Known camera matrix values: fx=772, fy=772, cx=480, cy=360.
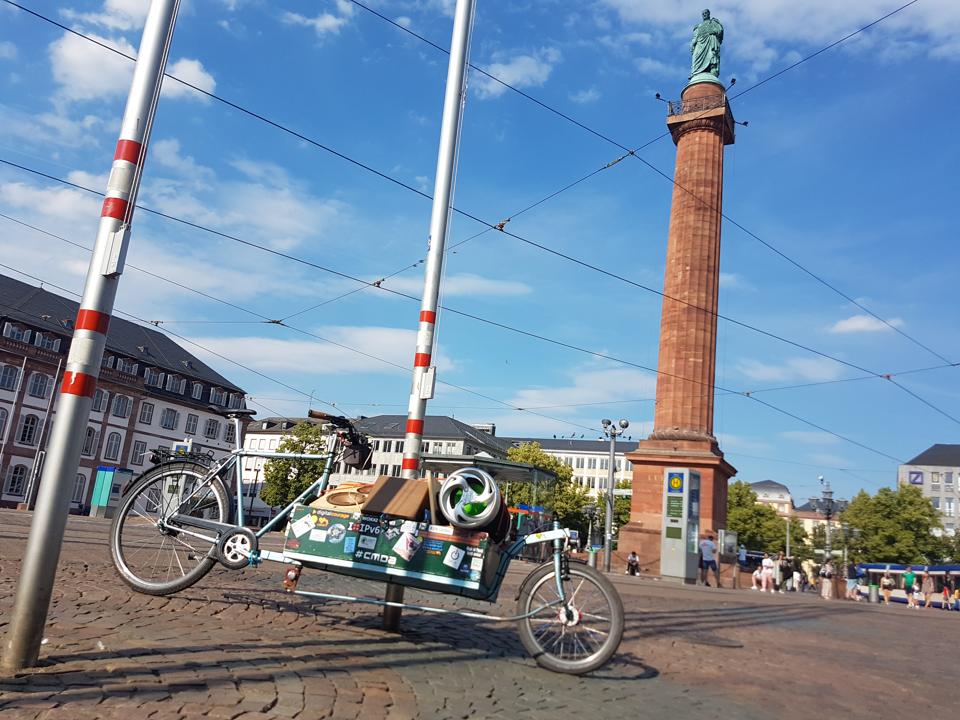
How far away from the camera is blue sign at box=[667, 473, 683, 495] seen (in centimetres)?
2838

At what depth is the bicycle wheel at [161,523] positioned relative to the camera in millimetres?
6227

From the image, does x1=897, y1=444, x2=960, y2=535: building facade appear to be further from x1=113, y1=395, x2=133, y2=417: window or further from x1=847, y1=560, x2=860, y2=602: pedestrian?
x1=113, y1=395, x2=133, y2=417: window

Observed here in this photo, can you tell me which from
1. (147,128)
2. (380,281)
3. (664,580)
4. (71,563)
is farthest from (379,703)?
(664,580)

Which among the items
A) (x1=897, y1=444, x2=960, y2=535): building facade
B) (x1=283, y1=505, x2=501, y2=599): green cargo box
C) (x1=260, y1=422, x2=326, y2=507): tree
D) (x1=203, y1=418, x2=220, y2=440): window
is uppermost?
(x1=897, y1=444, x2=960, y2=535): building facade

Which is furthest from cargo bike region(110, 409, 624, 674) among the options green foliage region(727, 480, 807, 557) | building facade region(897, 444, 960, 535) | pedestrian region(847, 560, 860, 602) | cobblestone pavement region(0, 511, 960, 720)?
building facade region(897, 444, 960, 535)

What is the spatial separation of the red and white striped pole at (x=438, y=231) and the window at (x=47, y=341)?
2117 inches

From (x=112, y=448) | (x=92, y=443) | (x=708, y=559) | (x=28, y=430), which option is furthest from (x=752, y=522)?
(x=28, y=430)

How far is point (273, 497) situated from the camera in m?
58.6

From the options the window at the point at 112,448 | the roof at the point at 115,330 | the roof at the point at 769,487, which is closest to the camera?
the roof at the point at 115,330

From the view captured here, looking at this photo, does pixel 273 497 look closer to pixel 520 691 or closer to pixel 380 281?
pixel 380 281

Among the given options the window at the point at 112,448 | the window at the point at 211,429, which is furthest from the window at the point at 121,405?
the window at the point at 211,429

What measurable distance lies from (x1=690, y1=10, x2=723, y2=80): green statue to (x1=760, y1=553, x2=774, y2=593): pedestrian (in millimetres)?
24811

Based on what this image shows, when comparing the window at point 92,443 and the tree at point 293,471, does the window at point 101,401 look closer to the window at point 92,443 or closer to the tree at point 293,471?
the window at point 92,443

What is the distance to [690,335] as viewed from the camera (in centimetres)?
3606
